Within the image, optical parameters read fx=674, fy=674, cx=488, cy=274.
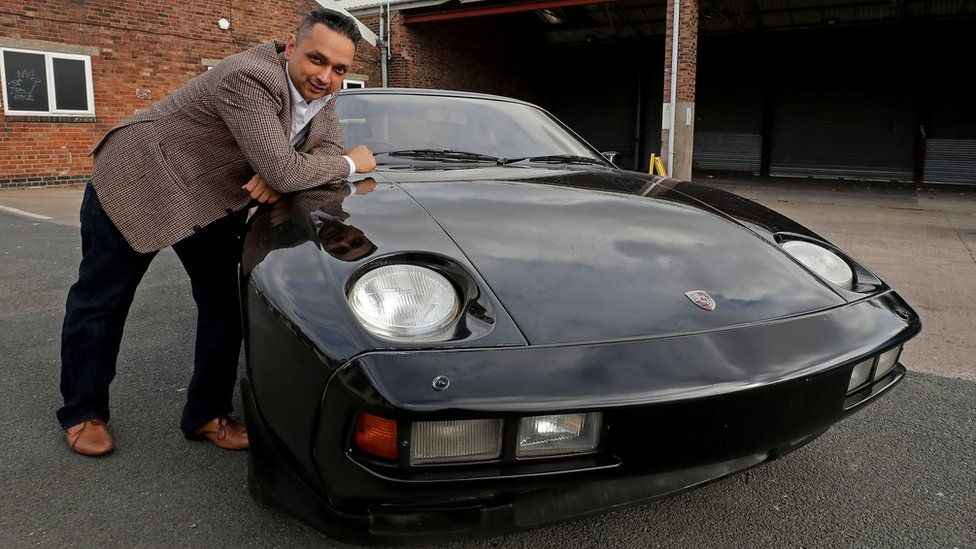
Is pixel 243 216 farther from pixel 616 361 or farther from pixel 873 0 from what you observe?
pixel 873 0

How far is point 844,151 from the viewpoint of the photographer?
17406 millimetres

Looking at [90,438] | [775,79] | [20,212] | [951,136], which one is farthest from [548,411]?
[775,79]

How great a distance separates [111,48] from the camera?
10961mm

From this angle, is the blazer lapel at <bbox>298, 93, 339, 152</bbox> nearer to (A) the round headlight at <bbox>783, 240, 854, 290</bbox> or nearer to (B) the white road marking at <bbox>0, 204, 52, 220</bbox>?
(A) the round headlight at <bbox>783, 240, 854, 290</bbox>

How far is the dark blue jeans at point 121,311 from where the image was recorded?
7.12ft

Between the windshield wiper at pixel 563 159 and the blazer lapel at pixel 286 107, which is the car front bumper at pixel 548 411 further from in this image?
the windshield wiper at pixel 563 159

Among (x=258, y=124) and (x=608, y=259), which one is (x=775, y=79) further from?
(x=258, y=124)

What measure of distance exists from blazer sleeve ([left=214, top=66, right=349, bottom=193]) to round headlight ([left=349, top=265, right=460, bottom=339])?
62 centimetres

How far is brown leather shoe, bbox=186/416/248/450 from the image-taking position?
7.54 ft

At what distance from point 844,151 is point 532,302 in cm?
1862

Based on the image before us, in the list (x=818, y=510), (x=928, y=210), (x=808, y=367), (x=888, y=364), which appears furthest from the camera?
(x=928, y=210)

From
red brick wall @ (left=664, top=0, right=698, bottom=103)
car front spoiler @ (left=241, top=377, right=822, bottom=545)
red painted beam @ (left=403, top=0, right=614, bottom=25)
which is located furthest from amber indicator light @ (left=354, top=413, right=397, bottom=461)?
red painted beam @ (left=403, top=0, right=614, bottom=25)

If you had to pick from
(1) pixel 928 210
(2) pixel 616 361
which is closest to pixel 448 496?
(2) pixel 616 361

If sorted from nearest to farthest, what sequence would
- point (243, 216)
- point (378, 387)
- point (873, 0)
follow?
point (378, 387), point (243, 216), point (873, 0)
